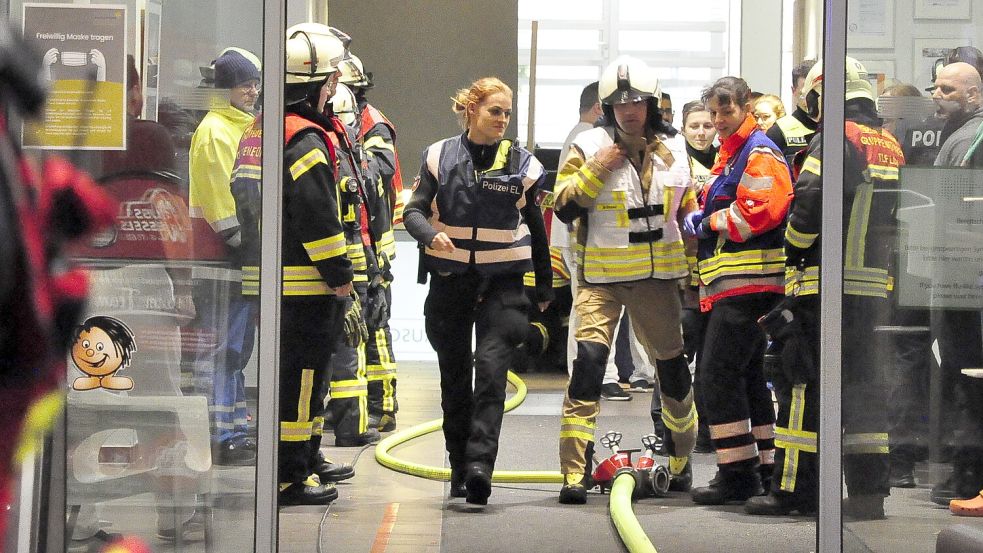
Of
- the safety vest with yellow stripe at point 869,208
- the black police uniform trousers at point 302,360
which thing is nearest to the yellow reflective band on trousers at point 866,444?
the safety vest with yellow stripe at point 869,208

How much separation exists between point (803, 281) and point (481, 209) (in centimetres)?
129

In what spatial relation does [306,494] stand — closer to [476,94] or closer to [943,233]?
[476,94]

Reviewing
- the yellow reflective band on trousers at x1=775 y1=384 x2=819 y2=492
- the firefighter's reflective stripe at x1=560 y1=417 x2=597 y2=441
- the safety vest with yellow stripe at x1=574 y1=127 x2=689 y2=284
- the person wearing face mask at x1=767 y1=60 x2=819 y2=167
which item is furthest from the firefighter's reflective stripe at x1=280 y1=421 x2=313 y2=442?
the person wearing face mask at x1=767 y1=60 x2=819 y2=167

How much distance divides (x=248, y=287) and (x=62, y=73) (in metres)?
0.74

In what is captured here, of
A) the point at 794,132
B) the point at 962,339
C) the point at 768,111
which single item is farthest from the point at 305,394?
the point at 768,111

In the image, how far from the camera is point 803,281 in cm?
479

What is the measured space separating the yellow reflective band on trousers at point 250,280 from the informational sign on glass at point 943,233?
1.81 metres

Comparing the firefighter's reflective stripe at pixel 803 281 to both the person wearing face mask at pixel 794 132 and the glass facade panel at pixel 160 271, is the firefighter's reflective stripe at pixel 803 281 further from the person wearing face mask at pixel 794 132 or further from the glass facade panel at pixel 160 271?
the glass facade panel at pixel 160 271

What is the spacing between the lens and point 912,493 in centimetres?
371

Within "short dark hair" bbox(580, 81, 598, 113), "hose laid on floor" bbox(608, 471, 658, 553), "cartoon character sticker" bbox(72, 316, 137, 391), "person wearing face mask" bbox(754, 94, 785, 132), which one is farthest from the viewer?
"short dark hair" bbox(580, 81, 598, 113)

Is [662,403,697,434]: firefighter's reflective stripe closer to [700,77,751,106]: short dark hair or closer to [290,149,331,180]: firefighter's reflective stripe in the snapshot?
[700,77,751,106]: short dark hair

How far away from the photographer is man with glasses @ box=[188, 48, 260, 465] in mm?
3488

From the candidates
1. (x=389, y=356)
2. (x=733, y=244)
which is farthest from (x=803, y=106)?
(x=389, y=356)

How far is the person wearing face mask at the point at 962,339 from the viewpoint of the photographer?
3561 millimetres
